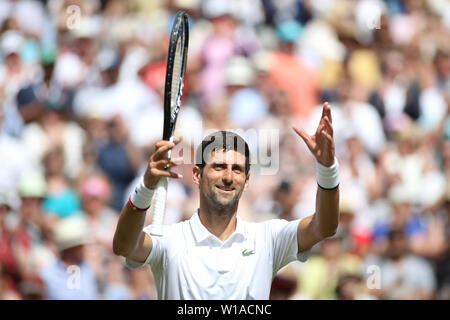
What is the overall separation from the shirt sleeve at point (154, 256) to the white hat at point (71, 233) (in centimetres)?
355

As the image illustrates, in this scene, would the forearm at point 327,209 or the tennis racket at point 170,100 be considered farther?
the tennis racket at point 170,100

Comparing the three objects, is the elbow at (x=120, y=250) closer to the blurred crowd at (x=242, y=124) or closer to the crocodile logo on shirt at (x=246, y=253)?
the crocodile logo on shirt at (x=246, y=253)

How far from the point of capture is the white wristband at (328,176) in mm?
5464

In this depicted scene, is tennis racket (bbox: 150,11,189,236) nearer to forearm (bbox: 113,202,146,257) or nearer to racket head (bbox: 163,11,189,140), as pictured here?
racket head (bbox: 163,11,189,140)

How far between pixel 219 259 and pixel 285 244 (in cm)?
43

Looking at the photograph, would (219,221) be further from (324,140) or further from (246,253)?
(324,140)

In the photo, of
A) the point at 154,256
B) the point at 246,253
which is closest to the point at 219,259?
the point at 246,253

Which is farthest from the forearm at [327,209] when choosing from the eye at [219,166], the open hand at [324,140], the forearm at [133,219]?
the forearm at [133,219]

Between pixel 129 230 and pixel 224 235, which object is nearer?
pixel 129 230

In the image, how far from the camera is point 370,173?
10469 mm

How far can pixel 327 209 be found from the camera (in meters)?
5.51

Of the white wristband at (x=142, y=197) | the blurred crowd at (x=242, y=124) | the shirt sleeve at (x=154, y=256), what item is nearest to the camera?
the white wristband at (x=142, y=197)

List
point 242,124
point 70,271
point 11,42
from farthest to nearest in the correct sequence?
point 11,42, point 242,124, point 70,271

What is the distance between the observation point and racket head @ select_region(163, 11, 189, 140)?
5.65 metres
